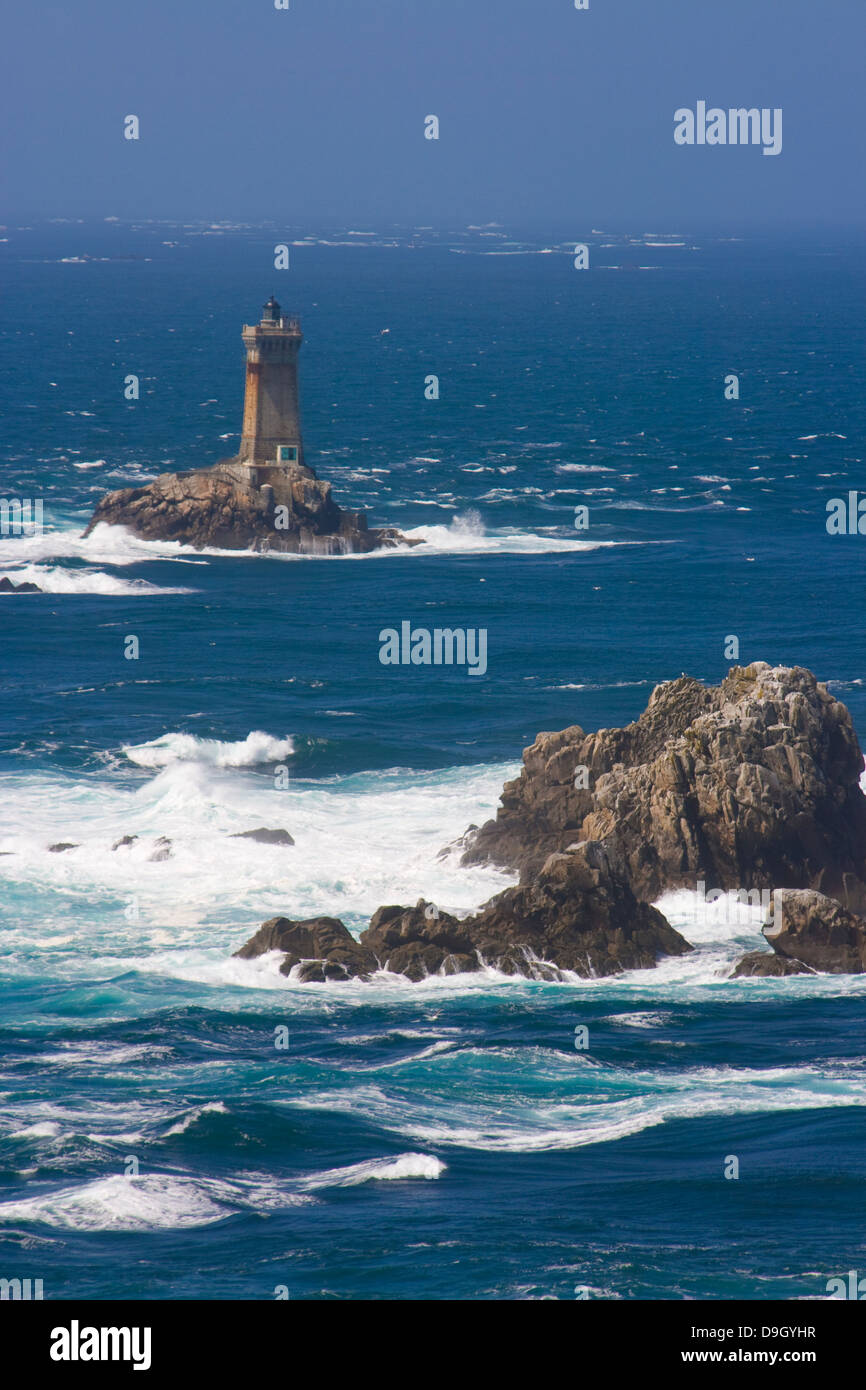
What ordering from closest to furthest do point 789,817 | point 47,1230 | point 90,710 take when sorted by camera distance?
point 47,1230 → point 789,817 → point 90,710

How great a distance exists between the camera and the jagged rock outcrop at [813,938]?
200 feet

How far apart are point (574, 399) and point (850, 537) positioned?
230ft

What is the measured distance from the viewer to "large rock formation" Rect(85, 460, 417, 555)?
125m

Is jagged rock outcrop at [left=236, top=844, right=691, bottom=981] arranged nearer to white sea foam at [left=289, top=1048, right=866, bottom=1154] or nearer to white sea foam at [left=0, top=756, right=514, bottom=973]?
white sea foam at [left=0, top=756, right=514, bottom=973]

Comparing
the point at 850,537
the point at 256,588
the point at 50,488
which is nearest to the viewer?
the point at 256,588

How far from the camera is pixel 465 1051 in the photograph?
54656 millimetres

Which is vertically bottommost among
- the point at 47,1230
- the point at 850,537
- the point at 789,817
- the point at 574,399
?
the point at 47,1230

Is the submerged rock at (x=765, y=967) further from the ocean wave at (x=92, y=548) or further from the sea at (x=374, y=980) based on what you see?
the ocean wave at (x=92, y=548)

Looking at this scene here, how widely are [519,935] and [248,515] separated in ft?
224

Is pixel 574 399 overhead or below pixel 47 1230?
overhead

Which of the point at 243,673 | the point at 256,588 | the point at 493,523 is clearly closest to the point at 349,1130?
the point at 243,673

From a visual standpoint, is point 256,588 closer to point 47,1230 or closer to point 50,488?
point 50,488

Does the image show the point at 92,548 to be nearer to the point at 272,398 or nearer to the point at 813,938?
the point at 272,398

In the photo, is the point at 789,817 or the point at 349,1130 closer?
the point at 349,1130
